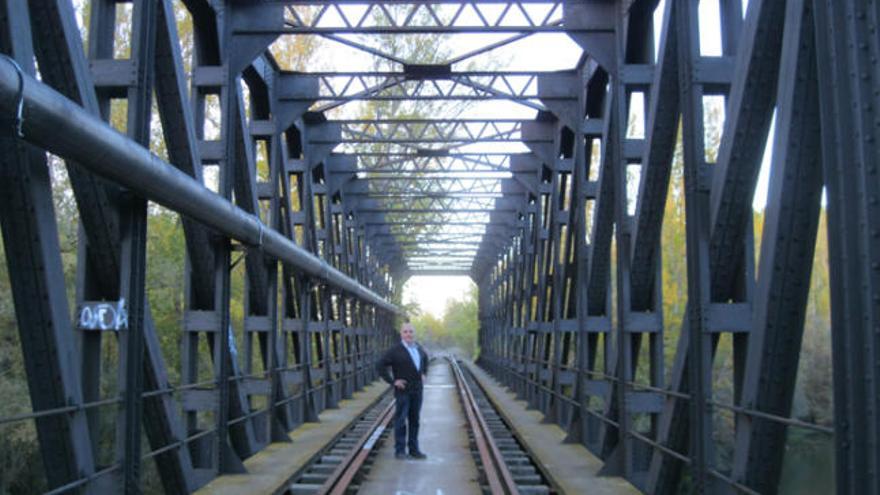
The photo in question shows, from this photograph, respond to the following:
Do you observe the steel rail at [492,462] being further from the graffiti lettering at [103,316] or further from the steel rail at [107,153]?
the graffiti lettering at [103,316]

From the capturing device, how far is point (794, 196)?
472cm

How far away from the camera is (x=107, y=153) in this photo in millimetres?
5090

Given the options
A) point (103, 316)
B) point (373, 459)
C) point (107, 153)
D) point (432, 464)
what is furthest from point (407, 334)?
point (107, 153)

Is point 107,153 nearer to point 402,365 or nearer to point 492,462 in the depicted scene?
point 402,365

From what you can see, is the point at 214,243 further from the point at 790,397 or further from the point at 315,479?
the point at 790,397

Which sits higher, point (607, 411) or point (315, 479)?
point (607, 411)

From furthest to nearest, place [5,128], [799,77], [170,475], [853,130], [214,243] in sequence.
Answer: [214,243]
[170,475]
[799,77]
[5,128]
[853,130]

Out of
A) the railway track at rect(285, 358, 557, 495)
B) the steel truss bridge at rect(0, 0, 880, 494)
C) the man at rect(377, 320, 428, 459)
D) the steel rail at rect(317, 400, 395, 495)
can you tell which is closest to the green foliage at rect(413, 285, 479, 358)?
the railway track at rect(285, 358, 557, 495)

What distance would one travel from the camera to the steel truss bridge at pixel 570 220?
387 centimetres

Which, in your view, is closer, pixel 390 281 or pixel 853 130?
pixel 853 130

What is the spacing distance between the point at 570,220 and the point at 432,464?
14.7 feet

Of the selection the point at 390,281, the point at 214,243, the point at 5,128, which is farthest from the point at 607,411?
the point at 390,281

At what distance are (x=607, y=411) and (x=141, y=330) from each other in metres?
5.67

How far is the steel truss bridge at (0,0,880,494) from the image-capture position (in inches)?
152
